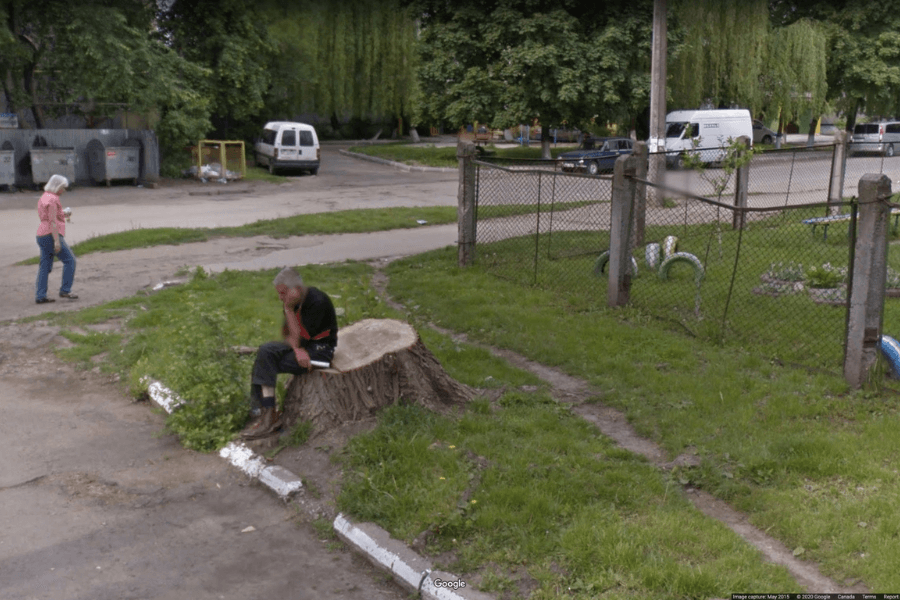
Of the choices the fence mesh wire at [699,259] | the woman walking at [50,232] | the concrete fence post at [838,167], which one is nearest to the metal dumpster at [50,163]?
the woman walking at [50,232]

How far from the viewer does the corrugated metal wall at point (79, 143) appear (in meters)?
25.6

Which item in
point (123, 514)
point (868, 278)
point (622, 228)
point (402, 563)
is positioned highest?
point (622, 228)

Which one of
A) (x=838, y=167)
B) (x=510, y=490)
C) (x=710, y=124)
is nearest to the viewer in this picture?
(x=510, y=490)

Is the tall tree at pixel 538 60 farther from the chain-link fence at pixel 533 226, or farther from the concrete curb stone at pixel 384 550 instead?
the concrete curb stone at pixel 384 550

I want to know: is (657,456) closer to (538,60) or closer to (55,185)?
(55,185)

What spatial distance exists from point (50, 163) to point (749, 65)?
25.1m

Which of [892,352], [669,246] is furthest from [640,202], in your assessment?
[892,352]

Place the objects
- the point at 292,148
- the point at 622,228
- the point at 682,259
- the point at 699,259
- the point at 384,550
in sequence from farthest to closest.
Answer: the point at 292,148 < the point at 699,259 < the point at 682,259 < the point at 622,228 < the point at 384,550

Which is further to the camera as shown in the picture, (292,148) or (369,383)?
(292,148)

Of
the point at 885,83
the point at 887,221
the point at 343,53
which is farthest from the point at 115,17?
the point at 885,83

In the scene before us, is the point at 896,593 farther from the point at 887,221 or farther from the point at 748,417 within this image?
the point at 887,221

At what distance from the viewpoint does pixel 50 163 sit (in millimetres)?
25484

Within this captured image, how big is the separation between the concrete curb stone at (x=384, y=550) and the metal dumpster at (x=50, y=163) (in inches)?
852

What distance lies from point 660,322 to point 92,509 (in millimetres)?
6235
